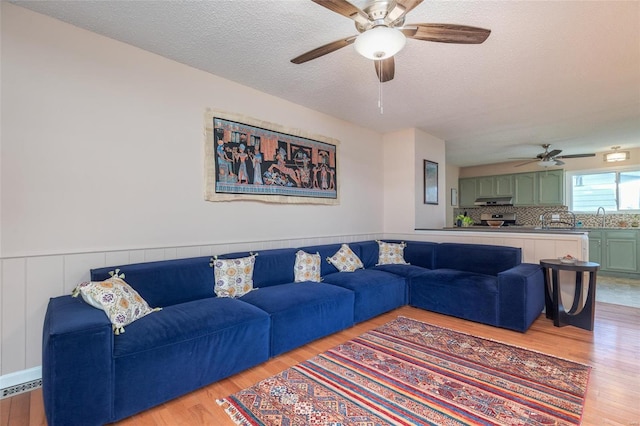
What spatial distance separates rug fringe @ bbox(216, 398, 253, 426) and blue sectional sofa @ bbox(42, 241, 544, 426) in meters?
0.22

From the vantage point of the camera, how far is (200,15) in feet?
6.85

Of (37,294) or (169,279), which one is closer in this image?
(37,294)

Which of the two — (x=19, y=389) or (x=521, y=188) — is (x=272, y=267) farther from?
(x=521, y=188)

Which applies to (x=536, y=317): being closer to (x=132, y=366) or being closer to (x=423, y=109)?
(x=423, y=109)

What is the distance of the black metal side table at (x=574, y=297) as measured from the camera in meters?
2.98

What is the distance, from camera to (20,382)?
2.02 meters

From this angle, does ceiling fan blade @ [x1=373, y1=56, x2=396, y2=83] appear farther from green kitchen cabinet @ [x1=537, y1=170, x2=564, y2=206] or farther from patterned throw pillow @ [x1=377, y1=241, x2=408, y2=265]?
green kitchen cabinet @ [x1=537, y1=170, x2=564, y2=206]

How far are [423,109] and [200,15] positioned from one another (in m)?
2.90

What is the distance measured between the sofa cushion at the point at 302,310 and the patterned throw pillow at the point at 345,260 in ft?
2.24

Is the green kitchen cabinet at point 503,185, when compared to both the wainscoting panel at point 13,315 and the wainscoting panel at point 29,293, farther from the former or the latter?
the wainscoting panel at point 13,315

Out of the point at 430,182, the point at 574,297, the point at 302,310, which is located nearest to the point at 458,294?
the point at 574,297

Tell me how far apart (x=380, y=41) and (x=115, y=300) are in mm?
2365

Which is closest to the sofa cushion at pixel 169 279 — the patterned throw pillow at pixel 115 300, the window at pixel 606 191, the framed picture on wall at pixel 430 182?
the patterned throw pillow at pixel 115 300

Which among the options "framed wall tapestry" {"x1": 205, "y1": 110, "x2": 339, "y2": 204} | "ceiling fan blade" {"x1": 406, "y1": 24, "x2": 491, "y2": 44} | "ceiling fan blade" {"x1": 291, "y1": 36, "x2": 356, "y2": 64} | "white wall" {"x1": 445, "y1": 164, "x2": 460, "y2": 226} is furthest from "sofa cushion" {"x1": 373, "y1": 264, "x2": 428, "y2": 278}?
"white wall" {"x1": 445, "y1": 164, "x2": 460, "y2": 226}
